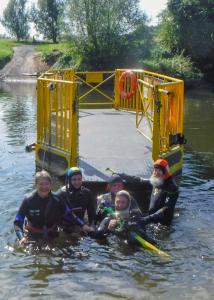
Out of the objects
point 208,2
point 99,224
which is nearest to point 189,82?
point 208,2

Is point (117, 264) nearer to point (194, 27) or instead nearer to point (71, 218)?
point (71, 218)

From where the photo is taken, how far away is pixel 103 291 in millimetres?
6828

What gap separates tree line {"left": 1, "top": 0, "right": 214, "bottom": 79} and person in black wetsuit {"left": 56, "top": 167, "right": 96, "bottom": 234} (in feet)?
99.6

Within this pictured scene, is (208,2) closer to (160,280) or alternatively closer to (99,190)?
(99,190)

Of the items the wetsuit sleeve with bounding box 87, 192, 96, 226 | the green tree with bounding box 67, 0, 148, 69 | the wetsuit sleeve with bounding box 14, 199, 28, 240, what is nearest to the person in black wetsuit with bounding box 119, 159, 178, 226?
the wetsuit sleeve with bounding box 87, 192, 96, 226

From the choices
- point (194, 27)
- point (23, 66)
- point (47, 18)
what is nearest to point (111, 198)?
point (194, 27)

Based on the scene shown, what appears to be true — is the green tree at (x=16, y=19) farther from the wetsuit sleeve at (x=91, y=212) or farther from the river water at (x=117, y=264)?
the wetsuit sleeve at (x=91, y=212)

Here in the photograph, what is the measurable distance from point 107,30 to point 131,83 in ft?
89.0

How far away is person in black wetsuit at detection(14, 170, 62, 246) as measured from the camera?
26.3 feet

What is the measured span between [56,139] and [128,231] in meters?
3.86

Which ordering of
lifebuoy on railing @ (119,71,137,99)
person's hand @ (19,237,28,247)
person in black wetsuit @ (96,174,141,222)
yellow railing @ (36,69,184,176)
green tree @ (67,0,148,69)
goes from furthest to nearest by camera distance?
green tree @ (67,0,148,69), lifebuoy on railing @ (119,71,137,99), yellow railing @ (36,69,184,176), person in black wetsuit @ (96,174,141,222), person's hand @ (19,237,28,247)

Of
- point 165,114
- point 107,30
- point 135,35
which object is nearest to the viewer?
point 165,114

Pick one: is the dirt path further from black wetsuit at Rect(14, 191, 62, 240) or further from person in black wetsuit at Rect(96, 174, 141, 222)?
black wetsuit at Rect(14, 191, 62, 240)

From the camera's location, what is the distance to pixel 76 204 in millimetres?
8844
